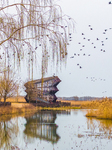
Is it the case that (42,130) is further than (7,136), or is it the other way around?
(42,130)

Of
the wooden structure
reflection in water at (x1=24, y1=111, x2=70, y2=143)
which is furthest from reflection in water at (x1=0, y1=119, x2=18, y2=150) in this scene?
the wooden structure

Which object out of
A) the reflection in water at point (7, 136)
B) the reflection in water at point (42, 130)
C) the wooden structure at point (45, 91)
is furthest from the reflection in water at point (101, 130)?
the wooden structure at point (45, 91)

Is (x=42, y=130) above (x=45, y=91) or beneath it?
beneath

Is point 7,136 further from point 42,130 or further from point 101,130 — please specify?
point 101,130

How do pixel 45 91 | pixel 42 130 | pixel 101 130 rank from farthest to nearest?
pixel 45 91 → pixel 42 130 → pixel 101 130

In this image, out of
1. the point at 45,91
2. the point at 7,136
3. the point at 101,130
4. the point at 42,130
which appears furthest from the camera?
the point at 45,91

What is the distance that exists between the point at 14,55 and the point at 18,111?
32.7 metres

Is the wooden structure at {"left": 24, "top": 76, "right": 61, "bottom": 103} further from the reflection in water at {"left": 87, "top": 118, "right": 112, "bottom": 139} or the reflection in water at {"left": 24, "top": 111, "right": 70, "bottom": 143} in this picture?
the reflection in water at {"left": 87, "top": 118, "right": 112, "bottom": 139}

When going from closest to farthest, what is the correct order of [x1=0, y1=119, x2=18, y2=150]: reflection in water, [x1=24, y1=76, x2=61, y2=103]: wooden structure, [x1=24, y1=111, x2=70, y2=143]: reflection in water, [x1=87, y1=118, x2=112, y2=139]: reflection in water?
[x1=0, y1=119, x2=18, y2=150]: reflection in water
[x1=24, y1=111, x2=70, y2=143]: reflection in water
[x1=87, y1=118, x2=112, y2=139]: reflection in water
[x1=24, y1=76, x2=61, y2=103]: wooden structure

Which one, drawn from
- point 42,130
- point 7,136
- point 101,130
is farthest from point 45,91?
point 7,136

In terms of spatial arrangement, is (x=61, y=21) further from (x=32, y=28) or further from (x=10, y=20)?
(x=10, y=20)

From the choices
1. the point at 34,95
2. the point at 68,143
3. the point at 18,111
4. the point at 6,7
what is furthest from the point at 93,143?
the point at 34,95

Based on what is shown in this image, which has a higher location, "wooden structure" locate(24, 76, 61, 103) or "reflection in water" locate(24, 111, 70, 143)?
"wooden structure" locate(24, 76, 61, 103)

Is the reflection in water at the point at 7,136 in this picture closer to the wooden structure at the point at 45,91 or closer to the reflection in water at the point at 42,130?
the reflection in water at the point at 42,130
